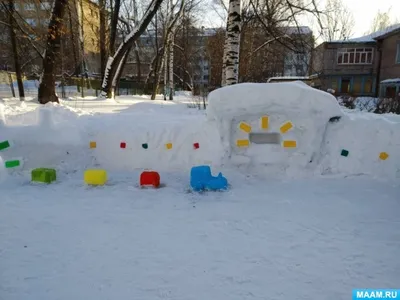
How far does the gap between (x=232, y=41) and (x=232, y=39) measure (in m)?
0.05

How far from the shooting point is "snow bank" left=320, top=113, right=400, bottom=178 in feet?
14.8

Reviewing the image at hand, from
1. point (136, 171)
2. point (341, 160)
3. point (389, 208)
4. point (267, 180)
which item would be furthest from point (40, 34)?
point (389, 208)

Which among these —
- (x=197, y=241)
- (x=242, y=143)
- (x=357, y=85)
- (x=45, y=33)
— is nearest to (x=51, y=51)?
(x=45, y=33)

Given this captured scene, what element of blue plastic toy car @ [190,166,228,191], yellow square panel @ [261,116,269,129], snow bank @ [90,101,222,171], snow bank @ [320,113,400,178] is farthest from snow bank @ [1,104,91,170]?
snow bank @ [320,113,400,178]

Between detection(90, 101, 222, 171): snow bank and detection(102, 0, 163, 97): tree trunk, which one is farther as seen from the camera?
detection(102, 0, 163, 97): tree trunk

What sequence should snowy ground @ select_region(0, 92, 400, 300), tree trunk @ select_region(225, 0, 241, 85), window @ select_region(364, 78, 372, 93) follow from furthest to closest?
window @ select_region(364, 78, 372, 93) < tree trunk @ select_region(225, 0, 241, 85) < snowy ground @ select_region(0, 92, 400, 300)

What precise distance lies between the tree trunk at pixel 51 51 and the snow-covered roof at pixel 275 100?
685 cm

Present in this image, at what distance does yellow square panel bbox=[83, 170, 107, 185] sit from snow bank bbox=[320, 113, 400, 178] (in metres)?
3.20

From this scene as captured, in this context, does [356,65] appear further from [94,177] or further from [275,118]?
[94,177]

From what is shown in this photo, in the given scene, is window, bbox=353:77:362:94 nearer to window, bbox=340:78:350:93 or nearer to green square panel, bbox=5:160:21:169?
window, bbox=340:78:350:93

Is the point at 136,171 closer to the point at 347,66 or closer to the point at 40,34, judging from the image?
the point at 40,34

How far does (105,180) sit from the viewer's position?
14.2 ft

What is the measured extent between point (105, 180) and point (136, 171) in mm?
691

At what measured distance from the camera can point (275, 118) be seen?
183 inches
